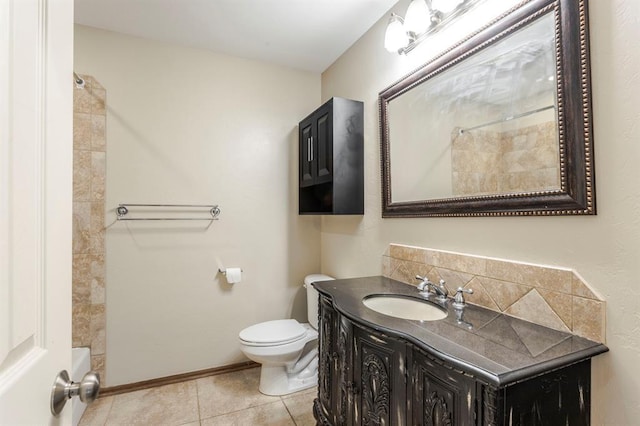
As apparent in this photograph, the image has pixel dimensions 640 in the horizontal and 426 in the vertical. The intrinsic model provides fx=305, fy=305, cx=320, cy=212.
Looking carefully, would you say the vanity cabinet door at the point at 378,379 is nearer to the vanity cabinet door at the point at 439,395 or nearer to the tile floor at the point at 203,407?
the vanity cabinet door at the point at 439,395

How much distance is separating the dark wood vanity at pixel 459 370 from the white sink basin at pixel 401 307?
0.35 feet

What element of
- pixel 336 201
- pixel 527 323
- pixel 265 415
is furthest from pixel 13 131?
pixel 265 415

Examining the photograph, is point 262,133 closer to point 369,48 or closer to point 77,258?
point 369,48

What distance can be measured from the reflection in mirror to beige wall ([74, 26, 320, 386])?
1.20 meters

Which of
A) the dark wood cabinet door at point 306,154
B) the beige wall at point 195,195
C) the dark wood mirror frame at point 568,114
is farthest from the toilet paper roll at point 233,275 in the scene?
the dark wood mirror frame at point 568,114

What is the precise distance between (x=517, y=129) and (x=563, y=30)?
0.33m

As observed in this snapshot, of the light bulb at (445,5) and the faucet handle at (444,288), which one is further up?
the light bulb at (445,5)

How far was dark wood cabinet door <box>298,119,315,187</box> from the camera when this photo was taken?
2.36 metres

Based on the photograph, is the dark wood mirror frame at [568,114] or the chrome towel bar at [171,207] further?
the chrome towel bar at [171,207]

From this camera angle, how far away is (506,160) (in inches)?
46.8

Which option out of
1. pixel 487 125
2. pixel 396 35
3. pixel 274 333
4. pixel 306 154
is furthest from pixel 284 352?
pixel 396 35

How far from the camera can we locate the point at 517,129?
3.77ft

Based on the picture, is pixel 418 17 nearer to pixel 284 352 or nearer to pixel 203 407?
pixel 284 352

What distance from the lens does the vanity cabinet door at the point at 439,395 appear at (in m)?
0.81
